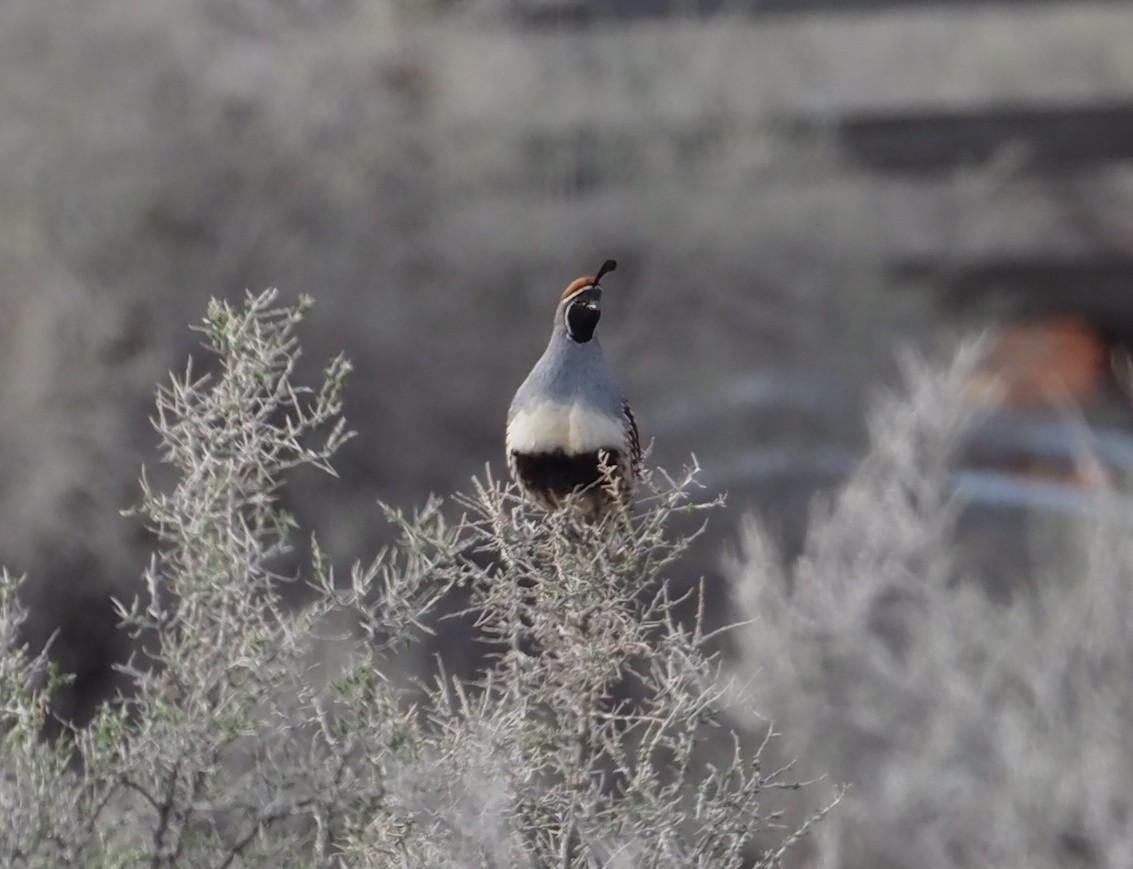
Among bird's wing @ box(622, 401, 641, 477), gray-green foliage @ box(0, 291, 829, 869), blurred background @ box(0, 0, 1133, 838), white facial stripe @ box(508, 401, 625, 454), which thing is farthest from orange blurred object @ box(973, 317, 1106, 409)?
gray-green foliage @ box(0, 291, 829, 869)

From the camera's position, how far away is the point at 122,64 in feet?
31.4

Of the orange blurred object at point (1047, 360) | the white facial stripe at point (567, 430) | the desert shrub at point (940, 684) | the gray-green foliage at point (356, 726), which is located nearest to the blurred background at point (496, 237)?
the orange blurred object at point (1047, 360)

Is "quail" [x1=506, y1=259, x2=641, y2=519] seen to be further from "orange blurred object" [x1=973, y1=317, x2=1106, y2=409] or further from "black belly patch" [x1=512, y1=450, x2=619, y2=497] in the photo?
"orange blurred object" [x1=973, y1=317, x2=1106, y2=409]

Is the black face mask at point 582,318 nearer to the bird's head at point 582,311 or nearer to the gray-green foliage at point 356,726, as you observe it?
the bird's head at point 582,311

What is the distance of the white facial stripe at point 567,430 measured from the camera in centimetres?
337

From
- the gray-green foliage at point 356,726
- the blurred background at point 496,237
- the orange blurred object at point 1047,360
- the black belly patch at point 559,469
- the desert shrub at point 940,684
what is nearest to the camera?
the gray-green foliage at point 356,726

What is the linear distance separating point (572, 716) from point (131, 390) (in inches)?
257

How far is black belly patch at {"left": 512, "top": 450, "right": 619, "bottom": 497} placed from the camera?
3.26m

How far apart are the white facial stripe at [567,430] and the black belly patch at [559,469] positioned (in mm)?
13

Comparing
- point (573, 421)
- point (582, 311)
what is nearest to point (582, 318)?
point (582, 311)

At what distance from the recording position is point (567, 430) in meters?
3.39

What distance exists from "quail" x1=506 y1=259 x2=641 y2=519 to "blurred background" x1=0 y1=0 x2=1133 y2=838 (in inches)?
193

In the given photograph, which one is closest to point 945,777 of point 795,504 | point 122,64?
point 795,504

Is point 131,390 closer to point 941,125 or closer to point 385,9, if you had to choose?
point 385,9
